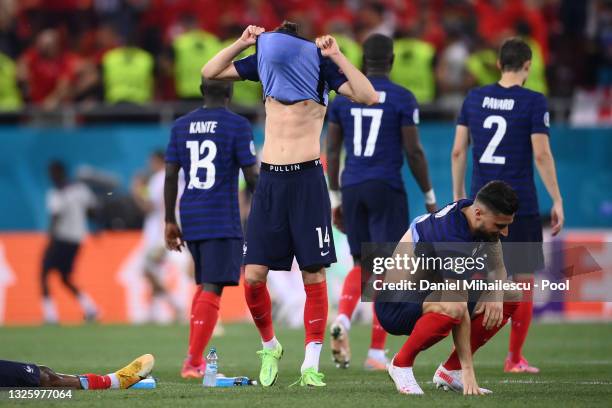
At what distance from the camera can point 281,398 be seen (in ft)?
25.0

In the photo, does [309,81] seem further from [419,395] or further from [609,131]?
[609,131]

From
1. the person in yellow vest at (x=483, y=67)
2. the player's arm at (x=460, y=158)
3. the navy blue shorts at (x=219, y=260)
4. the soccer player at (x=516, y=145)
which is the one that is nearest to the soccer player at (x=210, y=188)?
the navy blue shorts at (x=219, y=260)

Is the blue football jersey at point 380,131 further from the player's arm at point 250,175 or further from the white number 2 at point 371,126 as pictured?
the player's arm at point 250,175

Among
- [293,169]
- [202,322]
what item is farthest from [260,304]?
[293,169]

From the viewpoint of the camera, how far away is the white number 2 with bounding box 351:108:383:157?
10.7 meters

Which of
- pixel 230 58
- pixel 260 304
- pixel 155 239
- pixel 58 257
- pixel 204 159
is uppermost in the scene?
pixel 230 58

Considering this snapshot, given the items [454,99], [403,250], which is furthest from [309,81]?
[454,99]

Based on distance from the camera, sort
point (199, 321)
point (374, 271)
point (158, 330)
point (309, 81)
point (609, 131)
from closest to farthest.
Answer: point (309, 81) < point (199, 321) < point (374, 271) < point (158, 330) < point (609, 131)

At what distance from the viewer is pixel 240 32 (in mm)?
19062

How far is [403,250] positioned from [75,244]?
11254mm

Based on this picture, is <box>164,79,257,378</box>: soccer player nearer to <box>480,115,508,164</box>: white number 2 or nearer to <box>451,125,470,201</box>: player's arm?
<box>451,125,470,201</box>: player's arm

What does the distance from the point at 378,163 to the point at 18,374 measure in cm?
417

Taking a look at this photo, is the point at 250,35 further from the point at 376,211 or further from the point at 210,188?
the point at 376,211

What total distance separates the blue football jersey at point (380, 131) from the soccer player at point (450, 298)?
2641 millimetres
